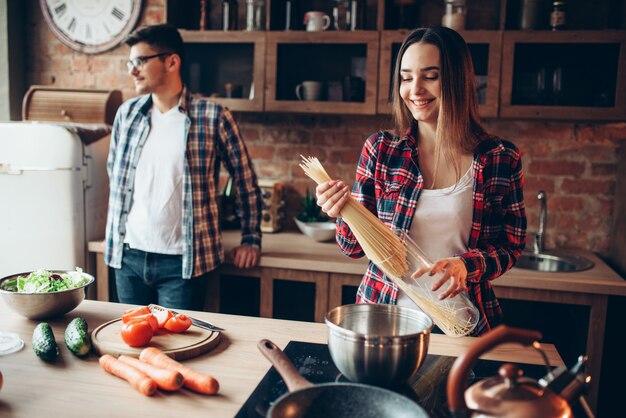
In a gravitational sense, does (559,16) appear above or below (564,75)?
above

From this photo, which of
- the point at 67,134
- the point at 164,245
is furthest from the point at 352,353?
the point at 67,134

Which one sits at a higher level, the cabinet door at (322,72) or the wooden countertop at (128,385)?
the cabinet door at (322,72)

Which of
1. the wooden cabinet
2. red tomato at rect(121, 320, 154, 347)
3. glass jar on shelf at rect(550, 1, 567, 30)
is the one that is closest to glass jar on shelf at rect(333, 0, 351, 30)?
the wooden cabinet

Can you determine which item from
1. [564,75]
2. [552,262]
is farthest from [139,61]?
[552,262]

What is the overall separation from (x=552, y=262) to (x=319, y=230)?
119 cm

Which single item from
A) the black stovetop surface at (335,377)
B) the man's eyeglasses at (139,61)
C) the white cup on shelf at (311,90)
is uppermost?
the man's eyeglasses at (139,61)

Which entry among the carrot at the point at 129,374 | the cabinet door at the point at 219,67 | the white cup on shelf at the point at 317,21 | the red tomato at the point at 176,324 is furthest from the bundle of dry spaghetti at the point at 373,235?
the cabinet door at the point at 219,67

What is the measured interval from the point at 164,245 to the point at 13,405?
4.61 feet

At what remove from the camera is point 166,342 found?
142 centimetres

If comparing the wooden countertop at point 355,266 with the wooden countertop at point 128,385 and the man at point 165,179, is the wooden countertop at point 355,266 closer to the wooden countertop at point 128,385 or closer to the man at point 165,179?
the man at point 165,179

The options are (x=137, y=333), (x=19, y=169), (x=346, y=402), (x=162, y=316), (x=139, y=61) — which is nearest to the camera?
(x=346, y=402)

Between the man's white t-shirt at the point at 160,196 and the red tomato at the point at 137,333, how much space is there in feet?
3.79

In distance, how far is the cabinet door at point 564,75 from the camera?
270cm

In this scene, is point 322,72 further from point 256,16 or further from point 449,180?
point 449,180
